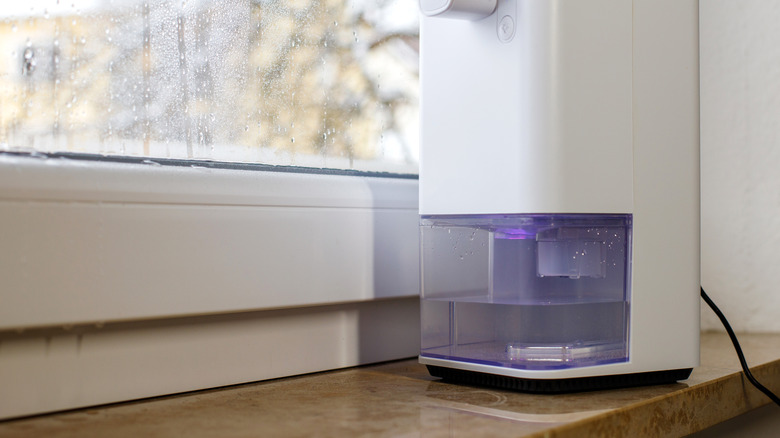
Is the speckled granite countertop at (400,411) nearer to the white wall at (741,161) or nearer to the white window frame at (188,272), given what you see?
the white window frame at (188,272)

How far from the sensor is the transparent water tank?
0.55m

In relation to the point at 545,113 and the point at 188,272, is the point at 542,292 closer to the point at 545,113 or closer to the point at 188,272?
the point at 545,113

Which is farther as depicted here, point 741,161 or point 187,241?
point 741,161

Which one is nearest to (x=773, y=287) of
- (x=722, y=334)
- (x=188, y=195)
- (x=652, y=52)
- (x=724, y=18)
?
(x=722, y=334)

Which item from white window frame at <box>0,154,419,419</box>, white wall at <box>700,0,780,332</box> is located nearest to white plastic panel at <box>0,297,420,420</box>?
white window frame at <box>0,154,419,419</box>

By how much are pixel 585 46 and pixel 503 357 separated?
23 centimetres

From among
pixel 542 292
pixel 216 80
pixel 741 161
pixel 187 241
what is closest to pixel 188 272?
pixel 187 241

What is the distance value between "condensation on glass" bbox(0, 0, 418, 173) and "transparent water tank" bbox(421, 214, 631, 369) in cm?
17

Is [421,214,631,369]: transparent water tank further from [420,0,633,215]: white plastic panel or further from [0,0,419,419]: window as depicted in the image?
[0,0,419,419]: window

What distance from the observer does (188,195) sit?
1.82ft

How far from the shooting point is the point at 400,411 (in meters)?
0.51

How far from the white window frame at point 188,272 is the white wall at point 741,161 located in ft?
1.56

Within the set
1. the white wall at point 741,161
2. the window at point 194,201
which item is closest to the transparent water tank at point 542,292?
the window at point 194,201

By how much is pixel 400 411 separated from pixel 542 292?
14cm
